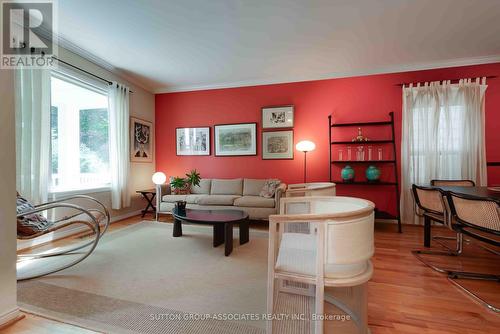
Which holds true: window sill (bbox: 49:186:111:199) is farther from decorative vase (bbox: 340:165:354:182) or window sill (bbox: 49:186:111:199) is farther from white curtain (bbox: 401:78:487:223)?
white curtain (bbox: 401:78:487:223)

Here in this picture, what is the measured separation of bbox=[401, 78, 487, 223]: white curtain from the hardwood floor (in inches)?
55.1

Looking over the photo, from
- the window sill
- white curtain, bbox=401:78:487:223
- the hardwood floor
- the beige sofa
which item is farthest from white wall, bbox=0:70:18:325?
white curtain, bbox=401:78:487:223

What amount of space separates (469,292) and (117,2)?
4.22 metres

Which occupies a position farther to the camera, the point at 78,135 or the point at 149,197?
the point at 149,197

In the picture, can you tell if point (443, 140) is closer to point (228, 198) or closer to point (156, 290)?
point (228, 198)

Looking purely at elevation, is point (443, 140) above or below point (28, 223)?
above

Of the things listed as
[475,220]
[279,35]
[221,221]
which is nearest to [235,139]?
[279,35]

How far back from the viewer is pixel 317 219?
117 cm

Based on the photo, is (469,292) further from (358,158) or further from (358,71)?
(358,71)

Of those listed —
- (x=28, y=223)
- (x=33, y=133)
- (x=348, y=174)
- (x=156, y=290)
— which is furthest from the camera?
(x=348, y=174)

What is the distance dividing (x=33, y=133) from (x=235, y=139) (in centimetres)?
315

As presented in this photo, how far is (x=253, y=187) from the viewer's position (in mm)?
4465

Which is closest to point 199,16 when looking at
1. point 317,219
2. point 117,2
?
point 117,2

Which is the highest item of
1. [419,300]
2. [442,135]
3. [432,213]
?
[442,135]
